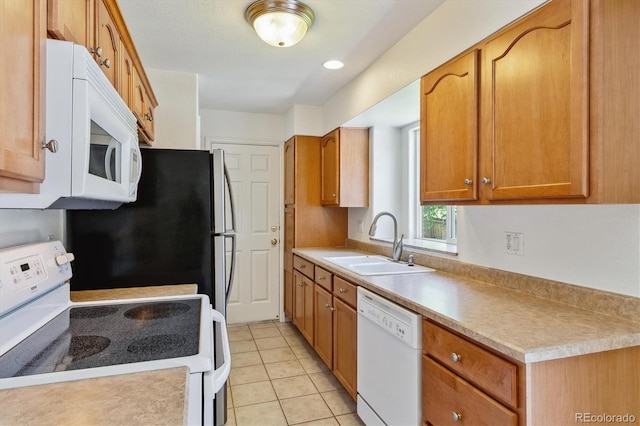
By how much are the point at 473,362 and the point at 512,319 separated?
213 mm

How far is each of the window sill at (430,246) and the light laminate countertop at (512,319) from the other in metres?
0.32

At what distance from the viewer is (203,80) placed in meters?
3.00

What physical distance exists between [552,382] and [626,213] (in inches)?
25.9

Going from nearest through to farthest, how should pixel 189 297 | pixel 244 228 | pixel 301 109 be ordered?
1. pixel 189 297
2. pixel 301 109
3. pixel 244 228

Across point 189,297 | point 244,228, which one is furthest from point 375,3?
point 244,228

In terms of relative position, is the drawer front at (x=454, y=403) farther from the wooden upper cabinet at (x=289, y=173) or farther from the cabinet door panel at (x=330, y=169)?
the wooden upper cabinet at (x=289, y=173)

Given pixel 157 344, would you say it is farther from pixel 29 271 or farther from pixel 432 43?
pixel 432 43

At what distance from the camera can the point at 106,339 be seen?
3.67 ft

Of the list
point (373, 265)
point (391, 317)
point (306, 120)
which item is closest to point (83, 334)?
point (391, 317)

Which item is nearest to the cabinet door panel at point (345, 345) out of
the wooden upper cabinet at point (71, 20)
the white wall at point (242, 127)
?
the wooden upper cabinet at point (71, 20)

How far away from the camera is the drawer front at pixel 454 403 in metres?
1.14

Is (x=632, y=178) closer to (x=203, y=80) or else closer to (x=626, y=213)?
(x=626, y=213)

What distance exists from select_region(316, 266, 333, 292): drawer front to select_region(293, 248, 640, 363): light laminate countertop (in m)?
0.67

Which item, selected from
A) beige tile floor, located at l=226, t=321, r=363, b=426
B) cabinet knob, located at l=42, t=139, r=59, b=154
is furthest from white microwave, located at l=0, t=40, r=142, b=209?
beige tile floor, located at l=226, t=321, r=363, b=426
